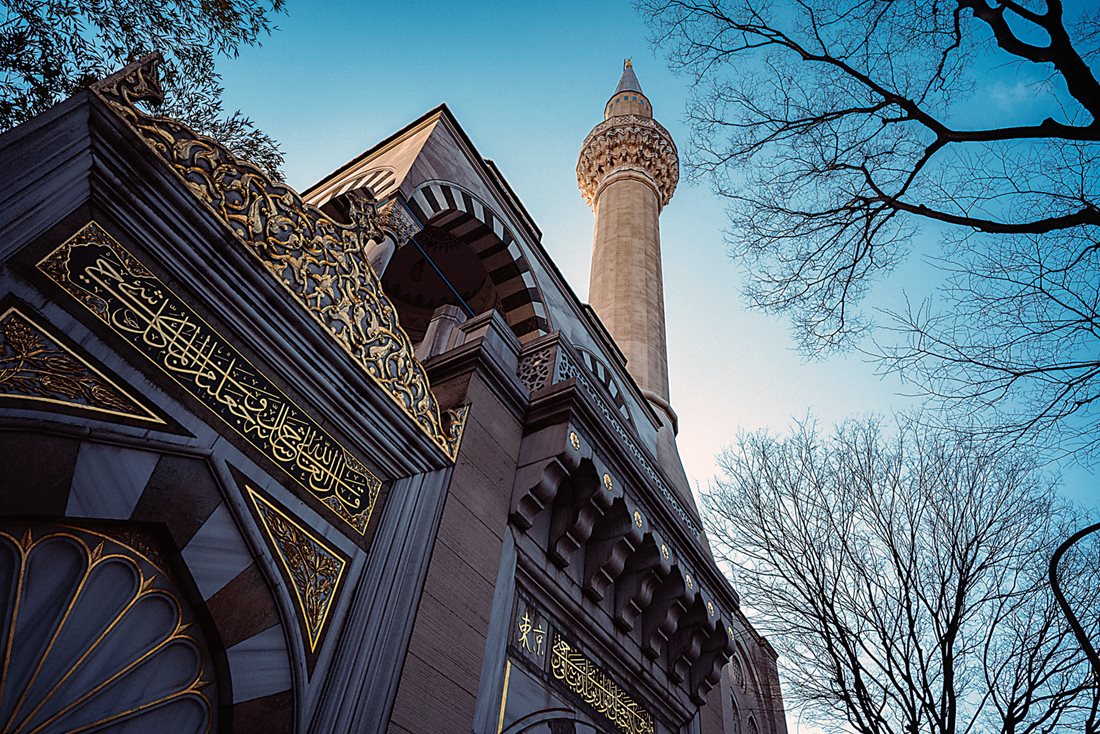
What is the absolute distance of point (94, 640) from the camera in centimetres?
311

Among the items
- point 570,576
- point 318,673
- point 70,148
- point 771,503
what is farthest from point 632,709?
point 70,148

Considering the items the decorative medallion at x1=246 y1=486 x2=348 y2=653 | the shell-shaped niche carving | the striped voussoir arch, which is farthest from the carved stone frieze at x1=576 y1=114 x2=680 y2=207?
the shell-shaped niche carving

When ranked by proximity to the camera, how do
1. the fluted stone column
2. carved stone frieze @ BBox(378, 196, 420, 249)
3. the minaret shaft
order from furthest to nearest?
the fluted stone column < the minaret shaft < carved stone frieze @ BBox(378, 196, 420, 249)

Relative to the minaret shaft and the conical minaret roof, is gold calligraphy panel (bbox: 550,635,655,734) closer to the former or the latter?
the minaret shaft

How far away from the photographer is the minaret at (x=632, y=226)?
60.7ft

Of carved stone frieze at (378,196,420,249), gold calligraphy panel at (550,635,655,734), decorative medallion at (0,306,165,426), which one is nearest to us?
decorative medallion at (0,306,165,426)

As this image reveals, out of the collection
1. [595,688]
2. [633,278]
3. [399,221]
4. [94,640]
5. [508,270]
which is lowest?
[94,640]

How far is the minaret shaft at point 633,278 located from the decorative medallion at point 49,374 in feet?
45.9

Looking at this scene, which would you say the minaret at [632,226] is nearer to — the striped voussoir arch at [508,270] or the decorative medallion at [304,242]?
the striped voussoir arch at [508,270]

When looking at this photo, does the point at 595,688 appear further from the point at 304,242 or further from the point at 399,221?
the point at 399,221

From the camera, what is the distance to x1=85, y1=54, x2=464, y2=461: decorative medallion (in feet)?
13.0

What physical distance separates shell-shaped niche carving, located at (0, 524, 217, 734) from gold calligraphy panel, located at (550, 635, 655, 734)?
3.21m

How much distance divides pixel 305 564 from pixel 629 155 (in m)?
22.5

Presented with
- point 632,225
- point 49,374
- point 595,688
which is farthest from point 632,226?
point 49,374
